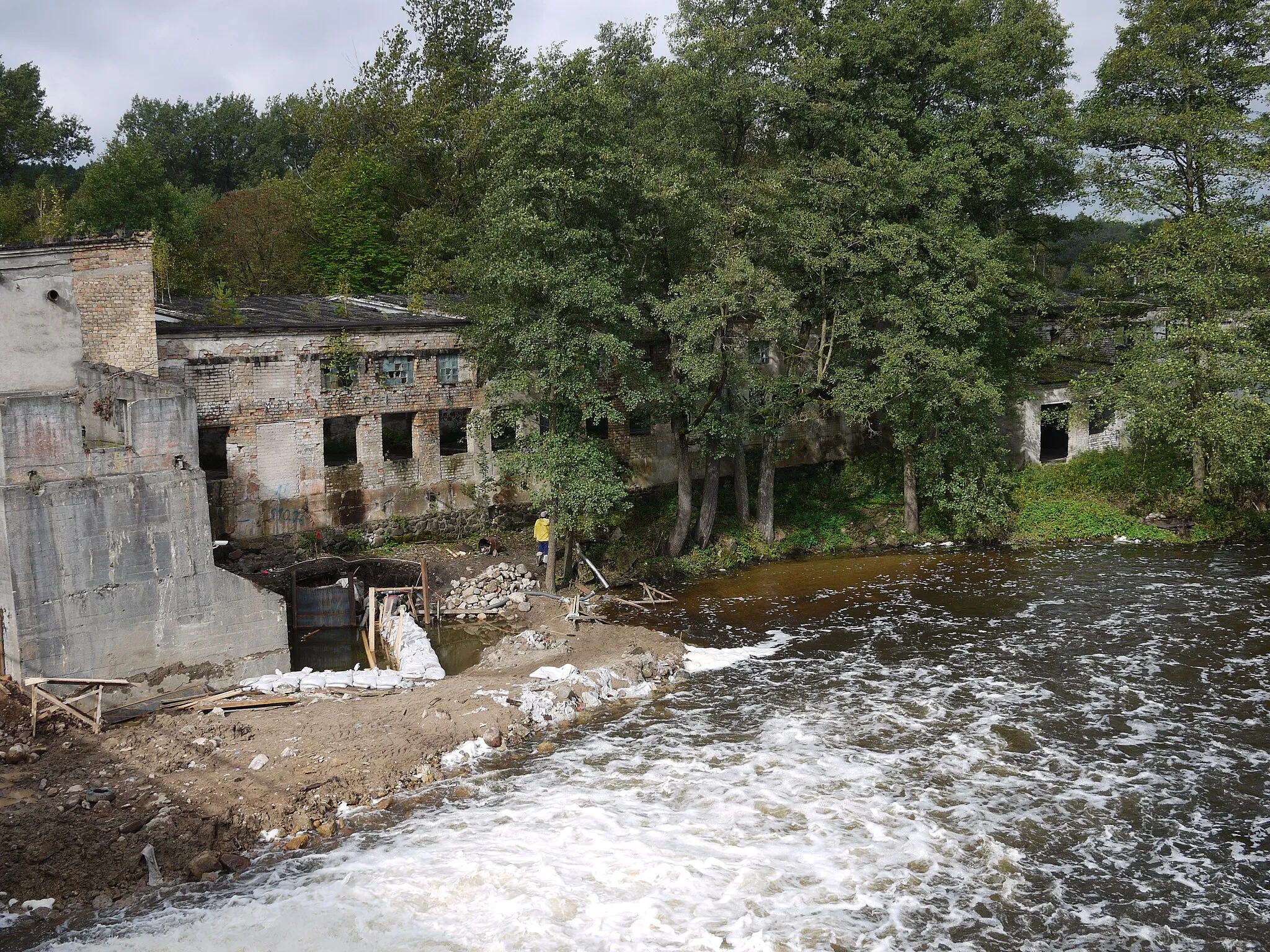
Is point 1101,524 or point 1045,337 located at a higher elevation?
point 1045,337

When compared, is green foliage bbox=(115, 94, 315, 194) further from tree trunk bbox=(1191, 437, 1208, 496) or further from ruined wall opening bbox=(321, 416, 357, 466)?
tree trunk bbox=(1191, 437, 1208, 496)

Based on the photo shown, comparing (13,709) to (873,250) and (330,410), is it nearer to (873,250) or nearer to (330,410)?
(330,410)

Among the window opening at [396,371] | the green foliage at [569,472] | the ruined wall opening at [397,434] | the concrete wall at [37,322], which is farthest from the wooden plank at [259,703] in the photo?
the ruined wall opening at [397,434]

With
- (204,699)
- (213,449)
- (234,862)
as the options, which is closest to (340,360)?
(213,449)

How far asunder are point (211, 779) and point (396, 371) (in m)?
13.5

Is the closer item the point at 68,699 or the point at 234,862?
the point at 234,862

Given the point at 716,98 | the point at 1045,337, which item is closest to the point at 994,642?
the point at 716,98

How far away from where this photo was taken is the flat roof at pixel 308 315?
22250 mm

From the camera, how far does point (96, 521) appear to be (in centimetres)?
1536

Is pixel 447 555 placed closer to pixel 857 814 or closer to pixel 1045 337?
pixel 857 814

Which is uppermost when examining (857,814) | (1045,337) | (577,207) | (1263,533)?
(577,207)

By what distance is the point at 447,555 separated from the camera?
24.0m

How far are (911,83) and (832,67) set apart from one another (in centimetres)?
356

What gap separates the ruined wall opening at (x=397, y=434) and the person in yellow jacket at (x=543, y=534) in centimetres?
715
